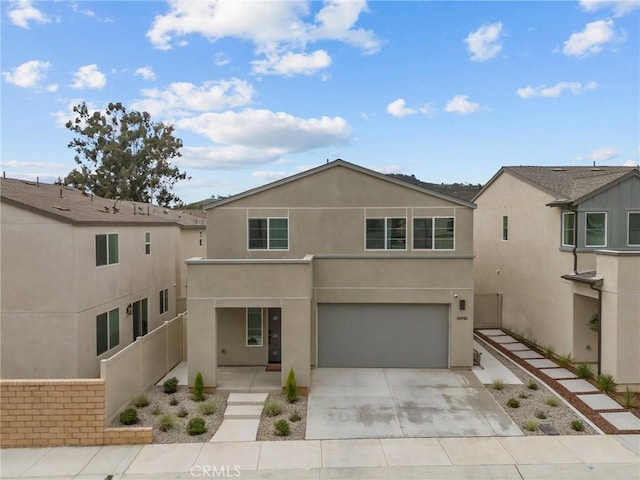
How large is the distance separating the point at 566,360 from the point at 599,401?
285 cm

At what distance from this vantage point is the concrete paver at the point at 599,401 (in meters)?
10.8

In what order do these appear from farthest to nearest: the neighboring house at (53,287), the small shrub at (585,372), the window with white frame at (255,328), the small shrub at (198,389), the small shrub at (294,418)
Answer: the window with white frame at (255,328) < the small shrub at (585,372) < the neighboring house at (53,287) < the small shrub at (198,389) < the small shrub at (294,418)

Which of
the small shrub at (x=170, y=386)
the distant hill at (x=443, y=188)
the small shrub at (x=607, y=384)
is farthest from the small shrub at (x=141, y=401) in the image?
the small shrub at (x=607, y=384)

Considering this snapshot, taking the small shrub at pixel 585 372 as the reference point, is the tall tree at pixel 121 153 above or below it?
above

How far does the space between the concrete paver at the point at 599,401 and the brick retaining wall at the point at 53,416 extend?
11.1 metres

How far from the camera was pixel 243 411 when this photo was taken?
34.7 ft

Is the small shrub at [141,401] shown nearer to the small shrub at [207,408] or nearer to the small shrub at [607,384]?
the small shrub at [207,408]

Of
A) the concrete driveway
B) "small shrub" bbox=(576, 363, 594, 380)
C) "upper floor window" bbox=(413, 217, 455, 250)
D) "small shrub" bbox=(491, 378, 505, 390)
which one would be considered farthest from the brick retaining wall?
"small shrub" bbox=(576, 363, 594, 380)

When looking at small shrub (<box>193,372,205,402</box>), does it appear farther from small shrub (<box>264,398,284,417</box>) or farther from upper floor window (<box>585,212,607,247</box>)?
upper floor window (<box>585,212,607,247</box>)

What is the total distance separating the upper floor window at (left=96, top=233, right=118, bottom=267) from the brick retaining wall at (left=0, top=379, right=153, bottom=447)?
4781 mm

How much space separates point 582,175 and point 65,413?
724 inches

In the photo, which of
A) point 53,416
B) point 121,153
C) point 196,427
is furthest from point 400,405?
point 121,153

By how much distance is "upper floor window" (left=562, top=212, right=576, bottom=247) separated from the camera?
13984mm

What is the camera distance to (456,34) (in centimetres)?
1792
